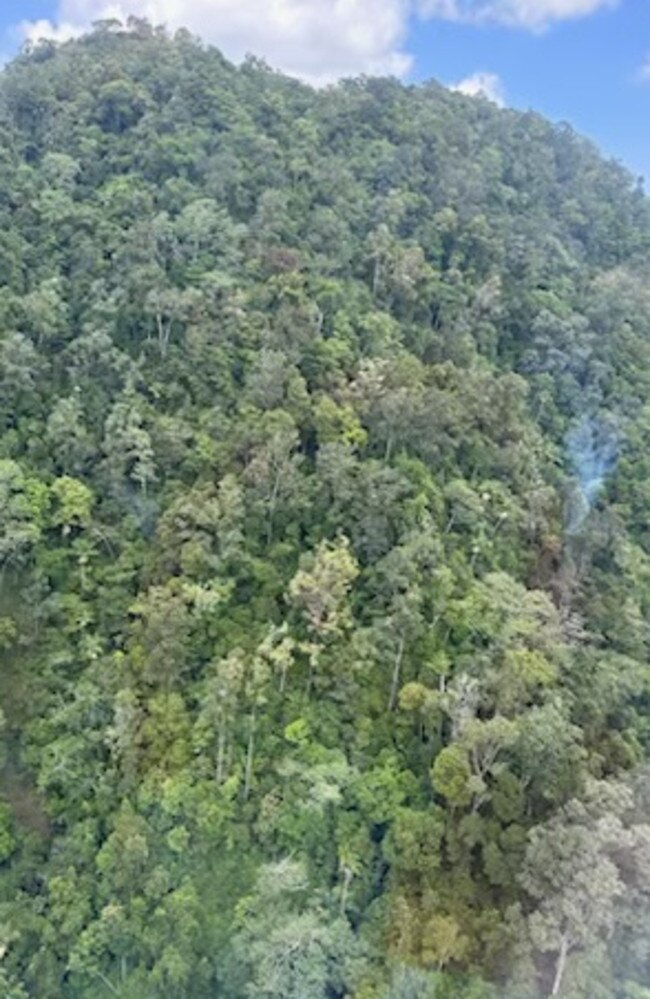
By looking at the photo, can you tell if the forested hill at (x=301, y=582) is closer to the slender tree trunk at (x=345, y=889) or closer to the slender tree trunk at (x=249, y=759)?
the slender tree trunk at (x=249, y=759)

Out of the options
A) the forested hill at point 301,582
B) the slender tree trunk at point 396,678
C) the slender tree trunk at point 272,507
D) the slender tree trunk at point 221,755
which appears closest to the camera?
the forested hill at point 301,582

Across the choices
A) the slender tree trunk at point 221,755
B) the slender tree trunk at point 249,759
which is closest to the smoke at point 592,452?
Answer: the slender tree trunk at point 249,759

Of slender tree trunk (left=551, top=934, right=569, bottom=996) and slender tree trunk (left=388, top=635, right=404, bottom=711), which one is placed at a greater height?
slender tree trunk (left=388, top=635, right=404, bottom=711)

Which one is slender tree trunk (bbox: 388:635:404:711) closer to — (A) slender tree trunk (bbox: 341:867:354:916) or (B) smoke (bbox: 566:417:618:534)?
(A) slender tree trunk (bbox: 341:867:354:916)

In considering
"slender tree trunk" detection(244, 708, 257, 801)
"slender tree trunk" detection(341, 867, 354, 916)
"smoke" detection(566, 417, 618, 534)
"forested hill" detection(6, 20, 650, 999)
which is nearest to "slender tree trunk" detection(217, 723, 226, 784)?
"forested hill" detection(6, 20, 650, 999)

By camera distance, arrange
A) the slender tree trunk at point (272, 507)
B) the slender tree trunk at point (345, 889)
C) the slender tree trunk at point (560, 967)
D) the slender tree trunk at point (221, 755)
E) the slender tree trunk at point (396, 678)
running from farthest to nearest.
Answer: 1. the slender tree trunk at point (272, 507)
2. the slender tree trunk at point (396, 678)
3. the slender tree trunk at point (221, 755)
4. the slender tree trunk at point (345, 889)
5. the slender tree trunk at point (560, 967)

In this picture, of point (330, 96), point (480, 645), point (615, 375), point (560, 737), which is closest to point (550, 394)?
point (615, 375)

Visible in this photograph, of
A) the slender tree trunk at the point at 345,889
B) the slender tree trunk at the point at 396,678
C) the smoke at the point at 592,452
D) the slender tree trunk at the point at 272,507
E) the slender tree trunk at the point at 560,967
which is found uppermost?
the smoke at the point at 592,452
